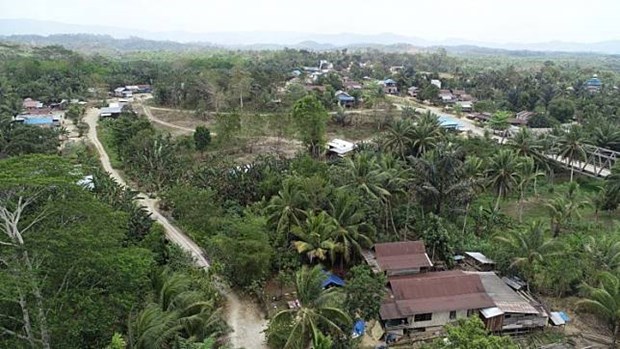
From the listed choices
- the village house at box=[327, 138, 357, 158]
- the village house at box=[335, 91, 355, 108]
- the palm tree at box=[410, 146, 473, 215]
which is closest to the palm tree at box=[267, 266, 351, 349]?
the palm tree at box=[410, 146, 473, 215]

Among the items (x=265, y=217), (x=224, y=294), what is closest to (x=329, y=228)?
(x=265, y=217)

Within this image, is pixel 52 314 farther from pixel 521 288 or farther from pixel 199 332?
pixel 521 288

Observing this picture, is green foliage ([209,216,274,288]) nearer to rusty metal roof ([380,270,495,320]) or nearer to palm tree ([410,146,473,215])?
rusty metal roof ([380,270,495,320])

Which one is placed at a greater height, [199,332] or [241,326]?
[199,332]

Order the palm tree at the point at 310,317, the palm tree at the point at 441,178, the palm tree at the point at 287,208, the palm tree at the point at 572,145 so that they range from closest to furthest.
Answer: the palm tree at the point at 310,317 → the palm tree at the point at 287,208 → the palm tree at the point at 441,178 → the palm tree at the point at 572,145

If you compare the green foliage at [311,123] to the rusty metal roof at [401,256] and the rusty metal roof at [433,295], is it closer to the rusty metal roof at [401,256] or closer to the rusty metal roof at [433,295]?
the rusty metal roof at [401,256]

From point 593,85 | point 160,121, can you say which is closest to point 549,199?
point 160,121

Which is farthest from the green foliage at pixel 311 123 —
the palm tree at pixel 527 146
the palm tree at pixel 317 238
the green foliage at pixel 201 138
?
the palm tree at pixel 317 238
